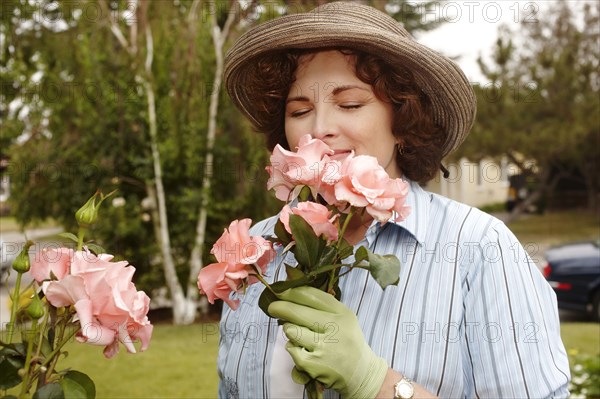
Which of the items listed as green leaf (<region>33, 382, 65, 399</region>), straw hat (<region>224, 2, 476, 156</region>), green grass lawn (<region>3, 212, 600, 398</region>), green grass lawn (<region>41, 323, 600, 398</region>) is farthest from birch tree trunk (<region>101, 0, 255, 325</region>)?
green leaf (<region>33, 382, 65, 399</region>)

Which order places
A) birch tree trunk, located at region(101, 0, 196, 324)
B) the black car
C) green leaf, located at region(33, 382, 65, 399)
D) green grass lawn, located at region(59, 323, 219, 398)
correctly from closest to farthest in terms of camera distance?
green leaf, located at region(33, 382, 65, 399) → green grass lawn, located at region(59, 323, 219, 398) → birch tree trunk, located at region(101, 0, 196, 324) → the black car

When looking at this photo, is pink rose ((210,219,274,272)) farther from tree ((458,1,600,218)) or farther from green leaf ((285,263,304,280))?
tree ((458,1,600,218))

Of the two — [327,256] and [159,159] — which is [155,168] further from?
[327,256]

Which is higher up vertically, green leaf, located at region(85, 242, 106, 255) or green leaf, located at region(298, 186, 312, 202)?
green leaf, located at region(298, 186, 312, 202)

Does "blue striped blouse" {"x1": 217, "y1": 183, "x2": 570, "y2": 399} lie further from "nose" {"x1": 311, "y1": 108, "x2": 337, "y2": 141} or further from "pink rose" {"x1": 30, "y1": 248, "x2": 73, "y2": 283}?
"pink rose" {"x1": 30, "y1": 248, "x2": 73, "y2": 283}

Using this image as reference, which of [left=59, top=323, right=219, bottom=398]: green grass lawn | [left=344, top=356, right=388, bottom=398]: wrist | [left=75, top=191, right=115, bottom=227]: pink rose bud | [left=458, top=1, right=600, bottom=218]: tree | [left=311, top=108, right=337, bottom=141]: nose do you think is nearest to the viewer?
[left=75, top=191, right=115, bottom=227]: pink rose bud

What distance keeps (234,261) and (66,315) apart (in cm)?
29

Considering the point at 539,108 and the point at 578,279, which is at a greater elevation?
the point at 539,108

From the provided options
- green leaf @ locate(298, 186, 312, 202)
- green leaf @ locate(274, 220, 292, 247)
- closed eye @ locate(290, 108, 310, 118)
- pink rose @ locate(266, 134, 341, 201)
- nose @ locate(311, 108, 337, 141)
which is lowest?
green leaf @ locate(274, 220, 292, 247)

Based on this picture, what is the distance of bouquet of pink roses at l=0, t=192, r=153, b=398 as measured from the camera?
2.90 ft

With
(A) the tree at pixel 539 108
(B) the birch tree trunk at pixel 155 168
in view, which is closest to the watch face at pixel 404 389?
(B) the birch tree trunk at pixel 155 168

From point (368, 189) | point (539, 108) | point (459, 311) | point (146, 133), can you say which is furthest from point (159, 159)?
point (539, 108)

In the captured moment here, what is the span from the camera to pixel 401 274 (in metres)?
1.50

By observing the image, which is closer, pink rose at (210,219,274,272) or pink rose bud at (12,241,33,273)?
pink rose bud at (12,241,33,273)
